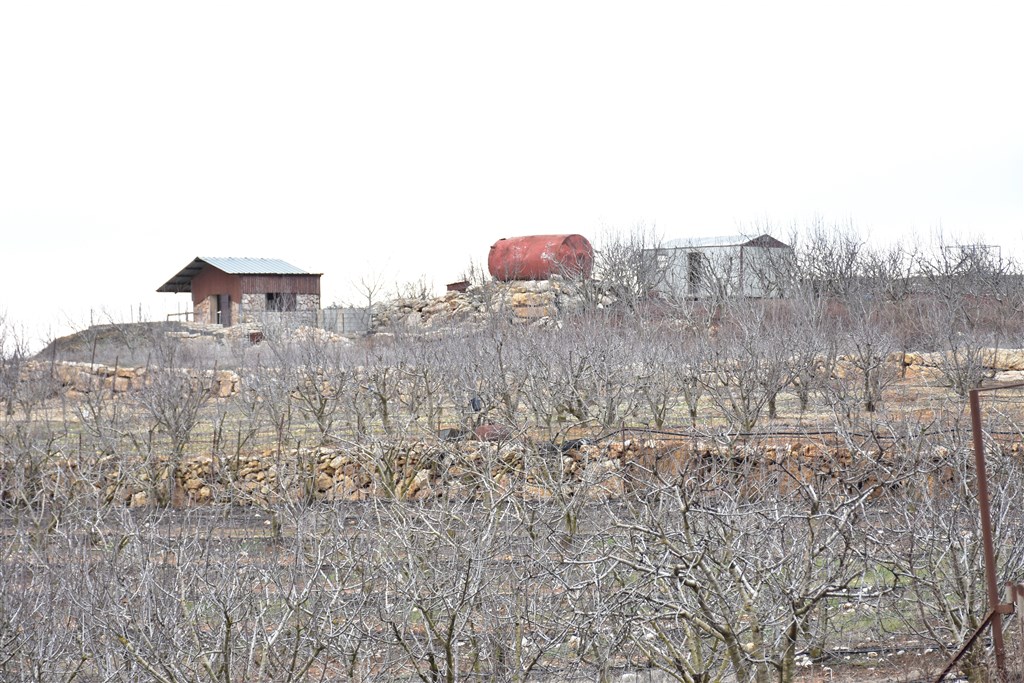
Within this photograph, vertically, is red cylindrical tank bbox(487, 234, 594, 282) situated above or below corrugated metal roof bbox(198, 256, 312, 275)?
below

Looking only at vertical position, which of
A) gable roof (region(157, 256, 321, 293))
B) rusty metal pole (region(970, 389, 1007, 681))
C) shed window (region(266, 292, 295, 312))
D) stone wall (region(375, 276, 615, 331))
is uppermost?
gable roof (region(157, 256, 321, 293))

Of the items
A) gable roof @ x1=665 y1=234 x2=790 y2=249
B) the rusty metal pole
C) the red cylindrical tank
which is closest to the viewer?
the rusty metal pole

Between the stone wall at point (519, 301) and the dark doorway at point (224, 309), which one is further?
the dark doorway at point (224, 309)

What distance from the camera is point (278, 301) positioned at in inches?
1731

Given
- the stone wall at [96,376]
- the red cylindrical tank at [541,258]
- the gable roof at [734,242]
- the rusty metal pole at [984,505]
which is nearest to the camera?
the rusty metal pole at [984,505]

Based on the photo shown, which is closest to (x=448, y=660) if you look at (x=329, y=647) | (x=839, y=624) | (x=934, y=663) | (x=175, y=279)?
(x=329, y=647)

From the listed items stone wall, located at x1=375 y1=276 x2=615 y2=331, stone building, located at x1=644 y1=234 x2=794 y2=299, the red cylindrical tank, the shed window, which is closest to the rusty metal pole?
stone wall, located at x1=375 y1=276 x2=615 y2=331

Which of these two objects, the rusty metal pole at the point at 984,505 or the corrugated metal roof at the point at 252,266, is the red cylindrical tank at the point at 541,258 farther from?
the rusty metal pole at the point at 984,505

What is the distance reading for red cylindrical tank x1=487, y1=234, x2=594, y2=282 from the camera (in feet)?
105

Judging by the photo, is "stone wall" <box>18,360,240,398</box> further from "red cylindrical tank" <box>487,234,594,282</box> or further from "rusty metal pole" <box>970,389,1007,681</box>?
"rusty metal pole" <box>970,389,1007,681</box>

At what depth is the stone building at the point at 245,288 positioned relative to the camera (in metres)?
43.2

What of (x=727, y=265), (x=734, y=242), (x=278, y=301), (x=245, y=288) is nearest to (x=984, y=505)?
(x=727, y=265)

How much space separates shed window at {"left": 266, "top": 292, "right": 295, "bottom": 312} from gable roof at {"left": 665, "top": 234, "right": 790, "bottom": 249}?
14.6 metres

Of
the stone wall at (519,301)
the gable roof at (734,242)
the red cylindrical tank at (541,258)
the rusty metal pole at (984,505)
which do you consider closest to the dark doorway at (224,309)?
the stone wall at (519,301)
